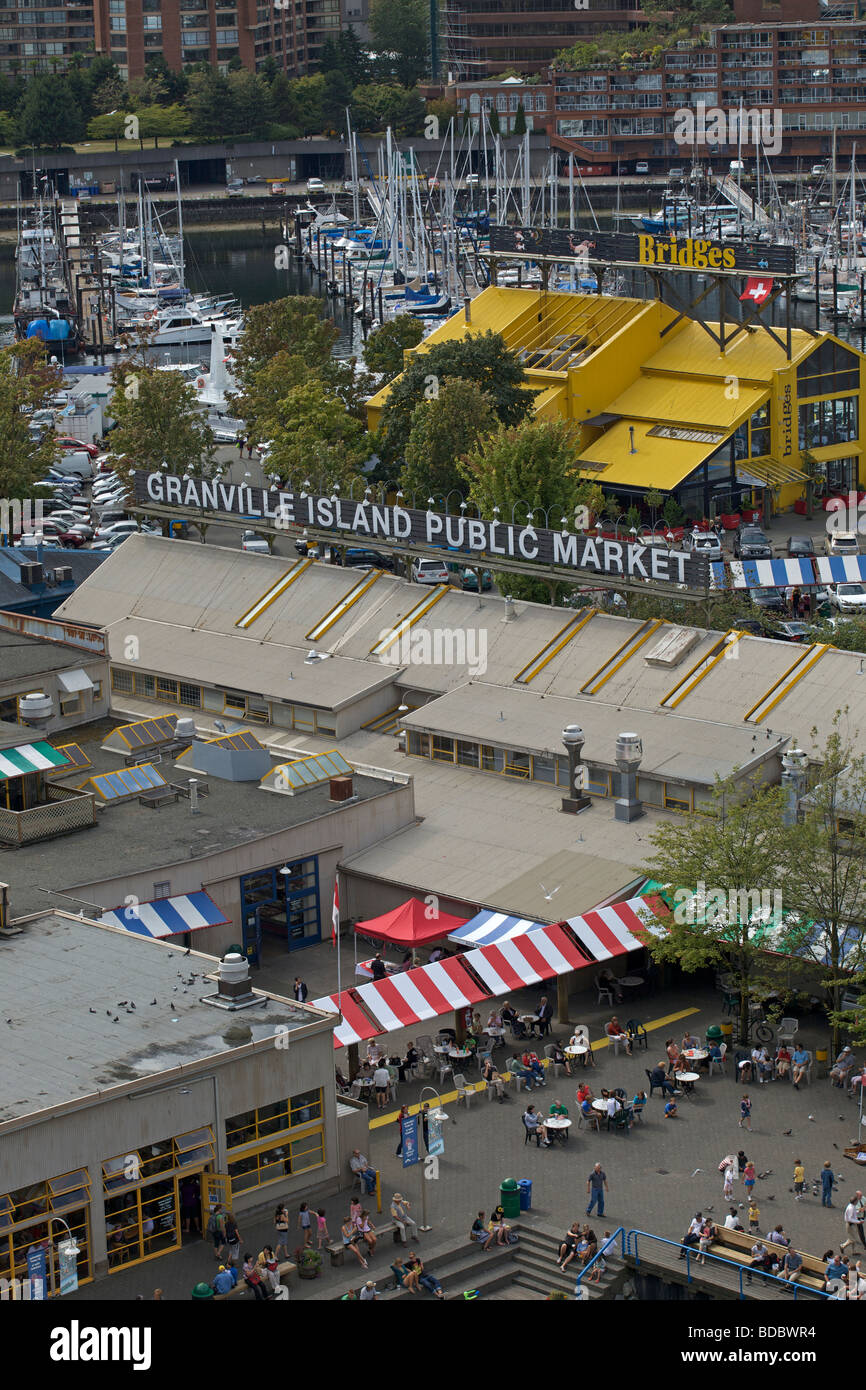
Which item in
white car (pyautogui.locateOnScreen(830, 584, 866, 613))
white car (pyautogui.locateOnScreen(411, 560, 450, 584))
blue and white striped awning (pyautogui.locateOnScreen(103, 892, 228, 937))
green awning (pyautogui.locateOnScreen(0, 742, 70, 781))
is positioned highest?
green awning (pyautogui.locateOnScreen(0, 742, 70, 781))

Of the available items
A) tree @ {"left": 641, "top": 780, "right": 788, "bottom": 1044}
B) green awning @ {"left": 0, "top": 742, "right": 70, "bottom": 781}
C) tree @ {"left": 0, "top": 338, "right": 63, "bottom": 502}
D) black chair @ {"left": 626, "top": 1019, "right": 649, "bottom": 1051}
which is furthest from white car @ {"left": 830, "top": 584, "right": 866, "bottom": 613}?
tree @ {"left": 0, "top": 338, "right": 63, "bottom": 502}

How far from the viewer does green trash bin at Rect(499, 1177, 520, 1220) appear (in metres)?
45.3

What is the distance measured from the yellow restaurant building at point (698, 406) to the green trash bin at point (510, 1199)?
61.8 meters

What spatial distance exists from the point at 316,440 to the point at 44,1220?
62635 mm

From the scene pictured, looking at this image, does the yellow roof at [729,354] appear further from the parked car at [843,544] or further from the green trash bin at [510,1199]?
the green trash bin at [510,1199]

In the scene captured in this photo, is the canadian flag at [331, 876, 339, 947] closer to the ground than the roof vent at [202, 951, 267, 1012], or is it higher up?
closer to the ground

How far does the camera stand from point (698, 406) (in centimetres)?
10700

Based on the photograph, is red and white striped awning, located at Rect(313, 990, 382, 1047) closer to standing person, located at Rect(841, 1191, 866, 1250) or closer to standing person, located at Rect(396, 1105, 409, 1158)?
standing person, located at Rect(396, 1105, 409, 1158)

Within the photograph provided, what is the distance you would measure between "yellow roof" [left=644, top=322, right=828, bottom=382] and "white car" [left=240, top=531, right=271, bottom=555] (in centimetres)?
2192

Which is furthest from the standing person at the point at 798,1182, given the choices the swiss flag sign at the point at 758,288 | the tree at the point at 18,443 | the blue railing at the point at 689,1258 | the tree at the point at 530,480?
the tree at the point at 18,443

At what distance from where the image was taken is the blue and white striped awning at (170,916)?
189 feet

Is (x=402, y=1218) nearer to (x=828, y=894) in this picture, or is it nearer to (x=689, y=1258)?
(x=689, y=1258)

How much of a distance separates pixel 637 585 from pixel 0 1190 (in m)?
36.2

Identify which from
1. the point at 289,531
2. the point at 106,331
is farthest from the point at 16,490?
the point at 106,331
